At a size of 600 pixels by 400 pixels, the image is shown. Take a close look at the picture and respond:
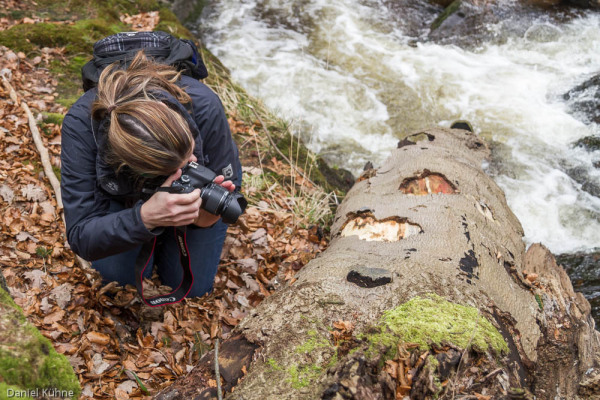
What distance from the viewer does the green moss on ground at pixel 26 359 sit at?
4.94 ft

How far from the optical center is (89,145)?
264cm

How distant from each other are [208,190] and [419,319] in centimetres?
126

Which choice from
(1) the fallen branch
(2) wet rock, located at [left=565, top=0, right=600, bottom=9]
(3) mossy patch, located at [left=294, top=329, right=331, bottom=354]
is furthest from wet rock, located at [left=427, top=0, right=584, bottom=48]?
(3) mossy patch, located at [left=294, top=329, right=331, bottom=354]

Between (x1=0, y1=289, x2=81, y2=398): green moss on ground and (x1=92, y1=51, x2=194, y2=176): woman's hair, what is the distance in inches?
33.6

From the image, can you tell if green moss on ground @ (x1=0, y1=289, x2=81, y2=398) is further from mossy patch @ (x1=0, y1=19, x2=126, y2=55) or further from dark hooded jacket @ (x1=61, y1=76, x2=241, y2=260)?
mossy patch @ (x1=0, y1=19, x2=126, y2=55)

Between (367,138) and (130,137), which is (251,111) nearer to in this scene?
(367,138)

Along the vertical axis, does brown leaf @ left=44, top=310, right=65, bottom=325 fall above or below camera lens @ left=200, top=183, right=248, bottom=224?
below

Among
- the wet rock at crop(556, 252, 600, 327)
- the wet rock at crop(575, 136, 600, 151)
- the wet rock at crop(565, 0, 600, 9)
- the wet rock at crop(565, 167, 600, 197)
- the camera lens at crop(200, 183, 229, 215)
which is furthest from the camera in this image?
the wet rock at crop(565, 0, 600, 9)

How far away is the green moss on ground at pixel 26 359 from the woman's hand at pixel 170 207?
84 centimetres

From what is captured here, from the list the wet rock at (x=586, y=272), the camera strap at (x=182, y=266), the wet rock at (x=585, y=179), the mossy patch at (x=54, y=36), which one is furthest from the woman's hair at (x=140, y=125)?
the wet rock at (x=585, y=179)

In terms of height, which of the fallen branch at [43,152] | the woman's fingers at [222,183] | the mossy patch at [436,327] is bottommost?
the fallen branch at [43,152]

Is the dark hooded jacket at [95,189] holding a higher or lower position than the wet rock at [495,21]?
higher

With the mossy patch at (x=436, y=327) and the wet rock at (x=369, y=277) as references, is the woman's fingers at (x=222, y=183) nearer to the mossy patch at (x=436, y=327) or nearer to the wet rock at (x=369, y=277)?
the wet rock at (x=369, y=277)

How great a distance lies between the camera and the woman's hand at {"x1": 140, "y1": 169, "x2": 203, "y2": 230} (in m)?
2.38
